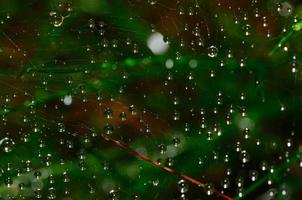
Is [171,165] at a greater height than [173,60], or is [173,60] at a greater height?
[173,60]

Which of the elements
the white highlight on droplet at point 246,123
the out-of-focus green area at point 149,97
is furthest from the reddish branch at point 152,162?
the white highlight on droplet at point 246,123

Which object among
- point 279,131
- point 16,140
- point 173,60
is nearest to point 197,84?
point 173,60

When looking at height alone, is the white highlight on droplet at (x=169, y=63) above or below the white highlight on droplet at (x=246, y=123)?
above

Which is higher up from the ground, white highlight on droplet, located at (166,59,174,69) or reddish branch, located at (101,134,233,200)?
white highlight on droplet, located at (166,59,174,69)

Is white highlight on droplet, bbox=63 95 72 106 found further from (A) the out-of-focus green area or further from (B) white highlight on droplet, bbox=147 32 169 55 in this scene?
(B) white highlight on droplet, bbox=147 32 169 55

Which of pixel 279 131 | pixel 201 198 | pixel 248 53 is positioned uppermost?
pixel 248 53

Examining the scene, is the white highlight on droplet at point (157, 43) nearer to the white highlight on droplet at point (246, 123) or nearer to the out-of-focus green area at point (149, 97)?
the out-of-focus green area at point (149, 97)

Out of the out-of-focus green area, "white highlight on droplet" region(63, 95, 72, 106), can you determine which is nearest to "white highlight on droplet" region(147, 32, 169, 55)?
the out-of-focus green area

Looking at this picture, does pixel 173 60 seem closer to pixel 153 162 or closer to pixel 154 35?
pixel 154 35
